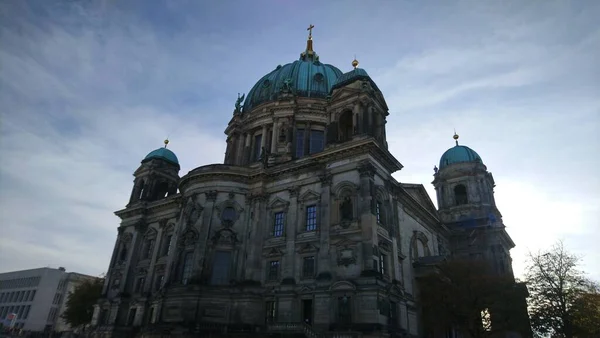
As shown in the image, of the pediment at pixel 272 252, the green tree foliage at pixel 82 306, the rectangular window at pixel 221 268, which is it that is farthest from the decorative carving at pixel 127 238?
the pediment at pixel 272 252

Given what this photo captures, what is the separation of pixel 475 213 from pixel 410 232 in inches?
654

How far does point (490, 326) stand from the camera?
30906 mm

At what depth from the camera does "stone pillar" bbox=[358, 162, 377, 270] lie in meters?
27.2

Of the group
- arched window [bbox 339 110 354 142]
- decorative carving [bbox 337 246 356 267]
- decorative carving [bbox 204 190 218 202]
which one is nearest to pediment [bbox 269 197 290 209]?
decorative carving [bbox 204 190 218 202]

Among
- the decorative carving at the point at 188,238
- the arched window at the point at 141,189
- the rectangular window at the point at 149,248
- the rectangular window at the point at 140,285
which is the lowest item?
the rectangular window at the point at 140,285

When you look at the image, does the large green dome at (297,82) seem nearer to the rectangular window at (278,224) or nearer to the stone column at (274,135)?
the stone column at (274,135)

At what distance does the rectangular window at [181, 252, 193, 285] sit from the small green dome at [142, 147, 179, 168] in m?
20.4

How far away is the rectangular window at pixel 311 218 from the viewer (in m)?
31.8

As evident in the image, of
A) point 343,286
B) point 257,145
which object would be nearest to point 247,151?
point 257,145

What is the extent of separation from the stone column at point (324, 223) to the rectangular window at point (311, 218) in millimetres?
Result: 733

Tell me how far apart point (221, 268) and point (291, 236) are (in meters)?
6.50

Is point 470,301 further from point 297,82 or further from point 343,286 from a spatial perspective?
point 297,82

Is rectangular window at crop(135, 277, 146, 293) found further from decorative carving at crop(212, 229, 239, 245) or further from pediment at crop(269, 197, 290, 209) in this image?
pediment at crop(269, 197, 290, 209)

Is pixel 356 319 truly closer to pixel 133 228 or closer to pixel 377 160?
pixel 377 160
